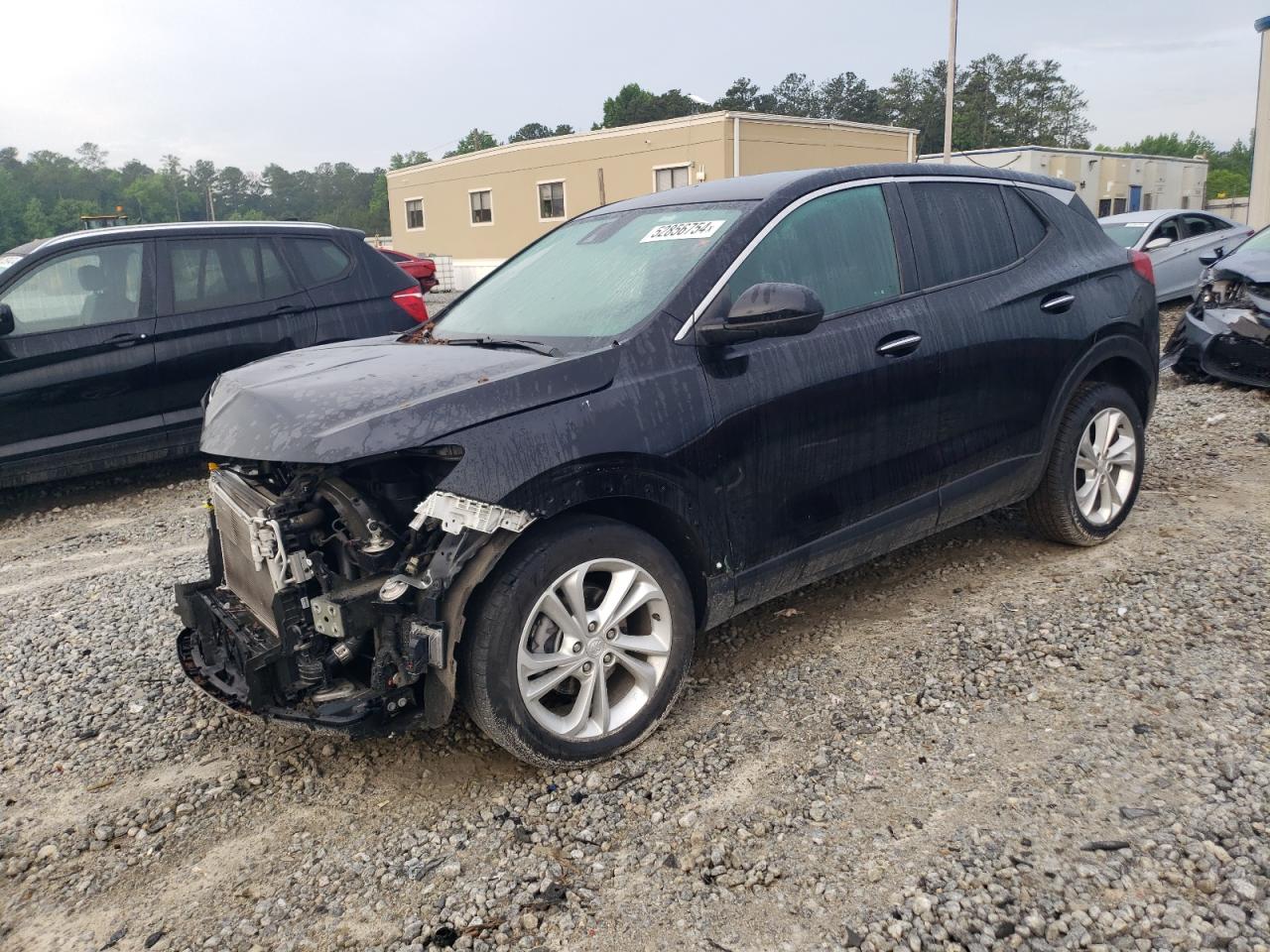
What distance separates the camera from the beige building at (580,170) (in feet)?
88.1

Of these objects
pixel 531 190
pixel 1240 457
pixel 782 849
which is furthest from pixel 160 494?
pixel 531 190

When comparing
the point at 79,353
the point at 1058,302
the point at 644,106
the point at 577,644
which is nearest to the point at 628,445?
the point at 577,644

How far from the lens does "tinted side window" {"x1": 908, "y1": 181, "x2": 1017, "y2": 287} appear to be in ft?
13.7

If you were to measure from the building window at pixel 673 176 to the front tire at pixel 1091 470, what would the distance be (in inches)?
933

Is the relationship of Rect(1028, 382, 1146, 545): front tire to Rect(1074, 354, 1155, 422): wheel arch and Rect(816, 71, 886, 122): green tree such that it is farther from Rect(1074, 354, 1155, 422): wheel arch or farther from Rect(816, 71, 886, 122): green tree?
Rect(816, 71, 886, 122): green tree

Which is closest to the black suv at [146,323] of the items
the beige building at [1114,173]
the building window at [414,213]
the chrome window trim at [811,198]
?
the chrome window trim at [811,198]

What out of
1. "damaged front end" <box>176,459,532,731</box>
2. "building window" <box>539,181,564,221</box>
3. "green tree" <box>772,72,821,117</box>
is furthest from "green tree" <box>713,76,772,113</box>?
"damaged front end" <box>176,459,532,731</box>

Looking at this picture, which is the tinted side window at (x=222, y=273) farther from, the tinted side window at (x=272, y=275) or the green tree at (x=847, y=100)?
the green tree at (x=847, y=100)

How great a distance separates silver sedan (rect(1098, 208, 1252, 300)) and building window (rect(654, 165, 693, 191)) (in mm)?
15876

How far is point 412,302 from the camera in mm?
7977

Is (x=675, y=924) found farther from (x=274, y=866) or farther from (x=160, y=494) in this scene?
(x=160, y=494)

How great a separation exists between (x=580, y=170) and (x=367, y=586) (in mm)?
29947

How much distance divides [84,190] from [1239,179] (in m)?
98.6

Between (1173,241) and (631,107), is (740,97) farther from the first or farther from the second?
(1173,241)
